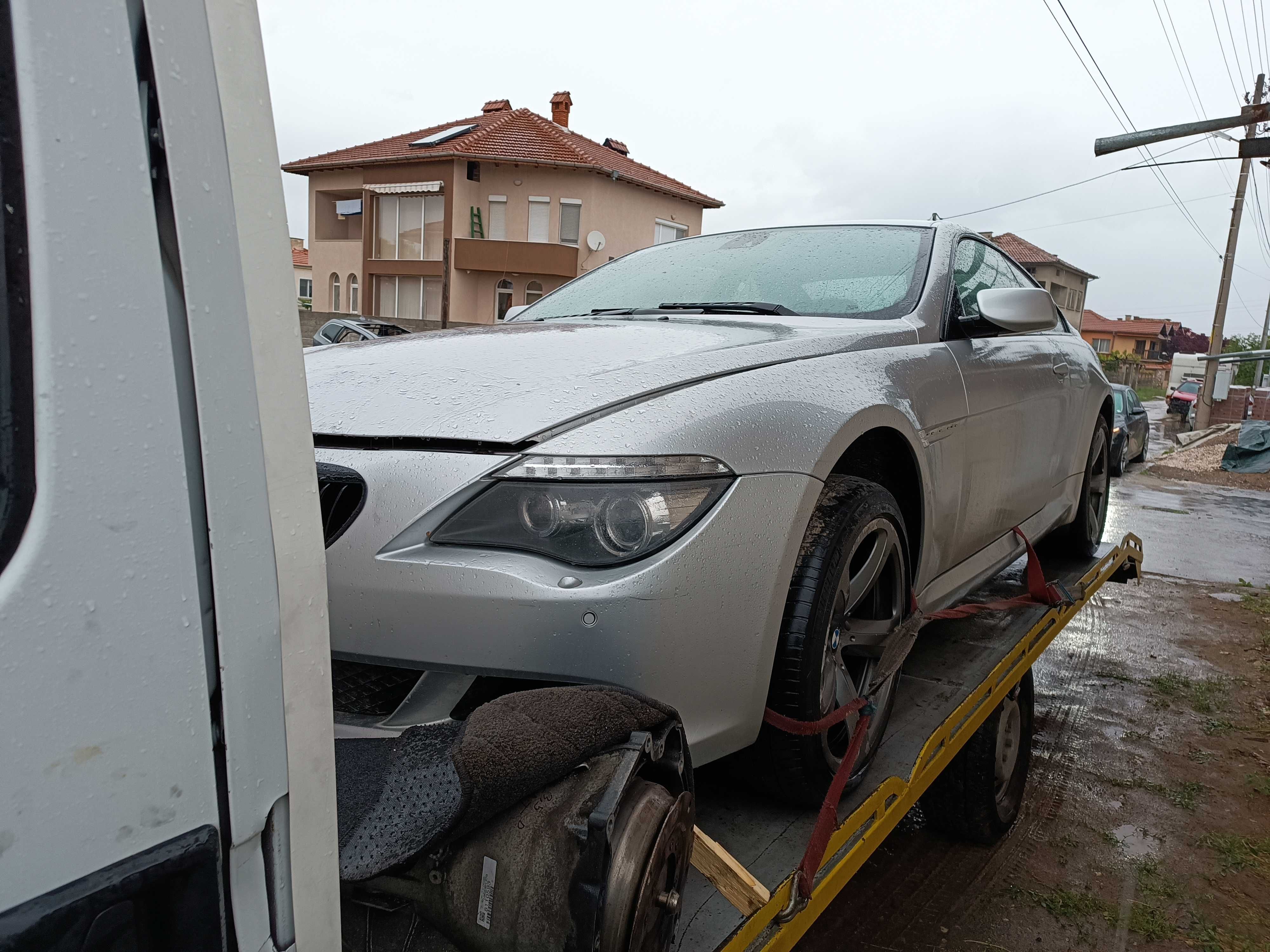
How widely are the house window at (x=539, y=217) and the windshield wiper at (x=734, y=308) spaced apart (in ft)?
94.6

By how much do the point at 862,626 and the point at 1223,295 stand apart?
87.1 feet

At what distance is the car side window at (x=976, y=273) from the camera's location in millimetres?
3002

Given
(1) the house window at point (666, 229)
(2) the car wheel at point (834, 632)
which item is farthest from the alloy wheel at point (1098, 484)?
(1) the house window at point (666, 229)

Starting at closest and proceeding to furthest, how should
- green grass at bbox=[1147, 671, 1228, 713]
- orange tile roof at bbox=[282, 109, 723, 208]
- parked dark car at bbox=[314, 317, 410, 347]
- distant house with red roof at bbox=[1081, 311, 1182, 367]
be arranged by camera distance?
1. green grass at bbox=[1147, 671, 1228, 713]
2. parked dark car at bbox=[314, 317, 410, 347]
3. orange tile roof at bbox=[282, 109, 723, 208]
4. distant house with red roof at bbox=[1081, 311, 1182, 367]

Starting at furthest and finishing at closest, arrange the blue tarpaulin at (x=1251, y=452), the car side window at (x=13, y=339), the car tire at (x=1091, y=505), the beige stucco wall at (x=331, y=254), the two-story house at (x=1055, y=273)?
the two-story house at (x=1055, y=273) → the beige stucco wall at (x=331, y=254) → the blue tarpaulin at (x=1251, y=452) → the car tire at (x=1091, y=505) → the car side window at (x=13, y=339)

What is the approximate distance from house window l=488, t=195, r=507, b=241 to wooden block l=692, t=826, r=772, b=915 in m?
30.7

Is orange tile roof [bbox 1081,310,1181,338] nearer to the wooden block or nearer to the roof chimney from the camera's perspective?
the roof chimney

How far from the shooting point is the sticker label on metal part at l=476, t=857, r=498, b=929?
1146mm

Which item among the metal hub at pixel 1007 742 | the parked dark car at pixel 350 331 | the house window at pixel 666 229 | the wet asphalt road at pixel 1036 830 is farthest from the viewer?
the house window at pixel 666 229

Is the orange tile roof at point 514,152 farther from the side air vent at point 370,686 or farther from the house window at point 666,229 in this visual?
the side air vent at point 370,686

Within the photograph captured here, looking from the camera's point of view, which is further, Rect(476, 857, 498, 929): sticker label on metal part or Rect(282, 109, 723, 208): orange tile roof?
Rect(282, 109, 723, 208): orange tile roof

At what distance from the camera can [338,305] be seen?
3578 centimetres

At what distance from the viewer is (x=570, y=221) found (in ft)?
99.6

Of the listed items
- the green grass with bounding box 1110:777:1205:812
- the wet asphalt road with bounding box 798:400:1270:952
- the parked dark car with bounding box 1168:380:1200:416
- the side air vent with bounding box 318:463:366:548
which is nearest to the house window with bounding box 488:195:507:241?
the parked dark car with bounding box 1168:380:1200:416
